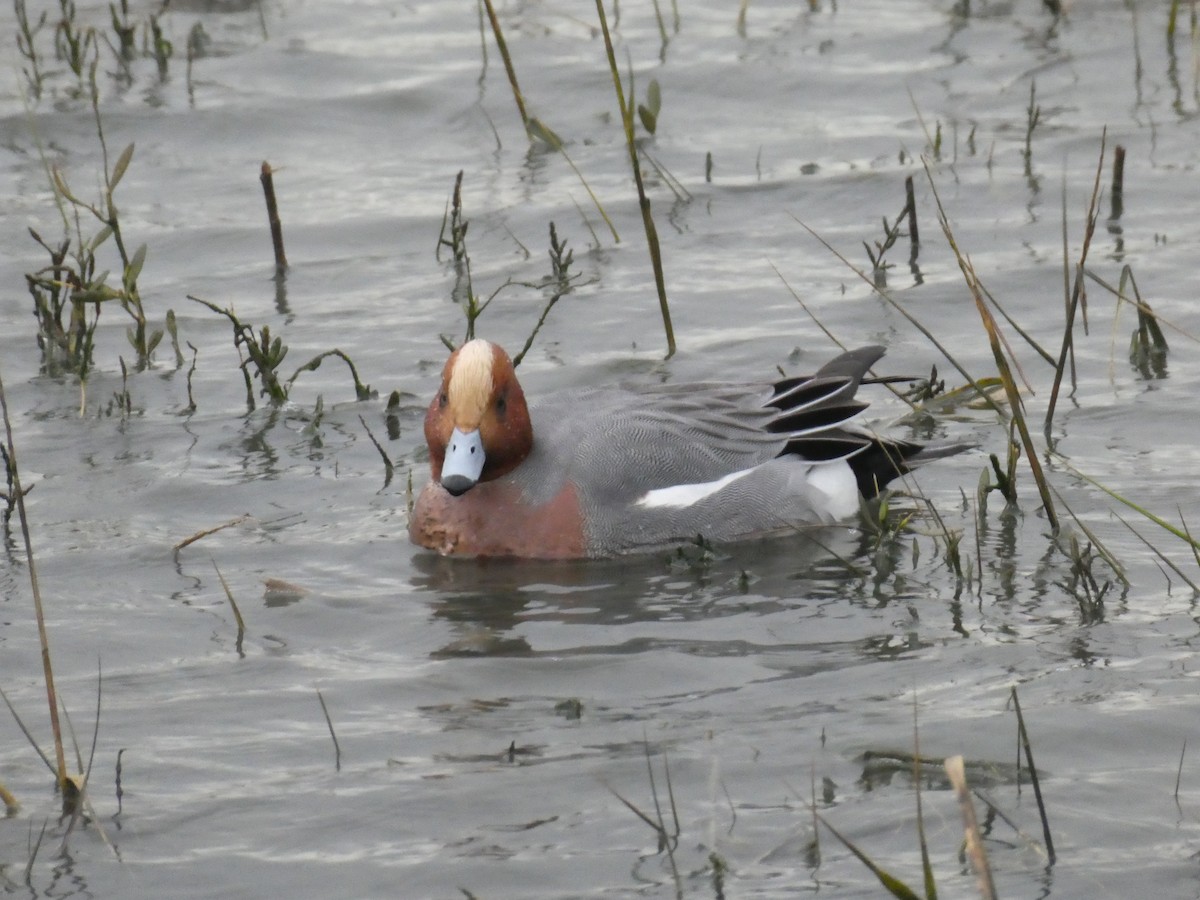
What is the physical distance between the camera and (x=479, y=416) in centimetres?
595

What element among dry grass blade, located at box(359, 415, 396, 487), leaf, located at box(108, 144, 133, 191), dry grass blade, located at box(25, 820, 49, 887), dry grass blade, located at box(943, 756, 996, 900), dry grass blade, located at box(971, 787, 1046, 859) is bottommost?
dry grass blade, located at box(359, 415, 396, 487)

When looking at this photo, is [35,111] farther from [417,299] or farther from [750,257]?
[750,257]

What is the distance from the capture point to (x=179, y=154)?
9.60 metres

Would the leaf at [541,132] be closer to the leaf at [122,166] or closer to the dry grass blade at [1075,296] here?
the leaf at [122,166]

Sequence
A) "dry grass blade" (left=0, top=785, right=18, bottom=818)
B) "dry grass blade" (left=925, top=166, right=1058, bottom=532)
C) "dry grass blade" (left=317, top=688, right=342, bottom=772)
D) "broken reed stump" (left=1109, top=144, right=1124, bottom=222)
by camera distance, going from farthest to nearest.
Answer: "broken reed stump" (left=1109, top=144, right=1124, bottom=222) < "dry grass blade" (left=925, top=166, right=1058, bottom=532) < "dry grass blade" (left=317, top=688, right=342, bottom=772) < "dry grass blade" (left=0, top=785, right=18, bottom=818)

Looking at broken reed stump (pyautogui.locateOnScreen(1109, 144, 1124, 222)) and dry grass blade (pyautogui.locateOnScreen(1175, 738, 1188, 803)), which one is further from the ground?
broken reed stump (pyautogui.locateOnScreen(1109, 144, 1124, 222))

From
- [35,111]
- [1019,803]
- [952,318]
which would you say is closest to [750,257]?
[952,318]

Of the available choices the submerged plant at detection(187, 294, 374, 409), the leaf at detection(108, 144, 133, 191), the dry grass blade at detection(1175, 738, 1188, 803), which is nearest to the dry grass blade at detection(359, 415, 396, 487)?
the submerged plant at detection(187, 294, 374, 409)

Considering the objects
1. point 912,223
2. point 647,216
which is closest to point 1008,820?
point 647,216

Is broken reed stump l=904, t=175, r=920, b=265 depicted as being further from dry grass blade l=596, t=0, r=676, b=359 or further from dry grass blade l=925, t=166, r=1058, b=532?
dry grass blade l=925, t=166, r=1058, b=532

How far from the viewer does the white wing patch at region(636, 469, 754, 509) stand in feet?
19.8

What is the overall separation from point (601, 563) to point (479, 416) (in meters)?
0.60

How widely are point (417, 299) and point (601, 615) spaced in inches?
115

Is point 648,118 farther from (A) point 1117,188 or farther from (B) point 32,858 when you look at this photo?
(B) point 32,858
